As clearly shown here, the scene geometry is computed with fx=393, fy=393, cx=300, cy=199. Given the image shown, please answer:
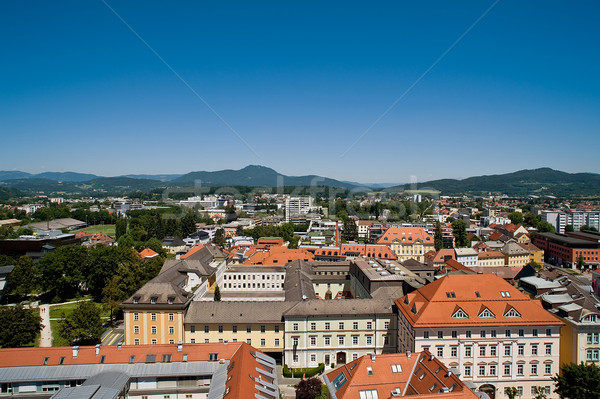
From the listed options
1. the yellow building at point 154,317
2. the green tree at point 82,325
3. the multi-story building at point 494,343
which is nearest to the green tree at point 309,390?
the multi-story building at point 494,343

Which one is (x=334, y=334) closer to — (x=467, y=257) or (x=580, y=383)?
(x=580, y=383)

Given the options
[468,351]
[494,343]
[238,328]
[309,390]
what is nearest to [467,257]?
[494,343]

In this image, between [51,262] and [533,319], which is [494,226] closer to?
[533,319]

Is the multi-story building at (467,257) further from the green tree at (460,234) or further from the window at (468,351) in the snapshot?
the window at (468,351)

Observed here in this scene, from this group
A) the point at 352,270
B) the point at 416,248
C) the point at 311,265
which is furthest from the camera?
the point at 416,248

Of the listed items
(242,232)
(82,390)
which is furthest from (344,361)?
(242,232)

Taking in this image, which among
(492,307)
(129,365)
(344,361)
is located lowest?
(344,361)

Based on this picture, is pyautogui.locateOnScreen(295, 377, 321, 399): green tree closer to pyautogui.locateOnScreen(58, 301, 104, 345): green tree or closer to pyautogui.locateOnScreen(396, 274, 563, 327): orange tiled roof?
pyautogui.locateOnScreen(396, 274, 563, 327): orange tiled roof
